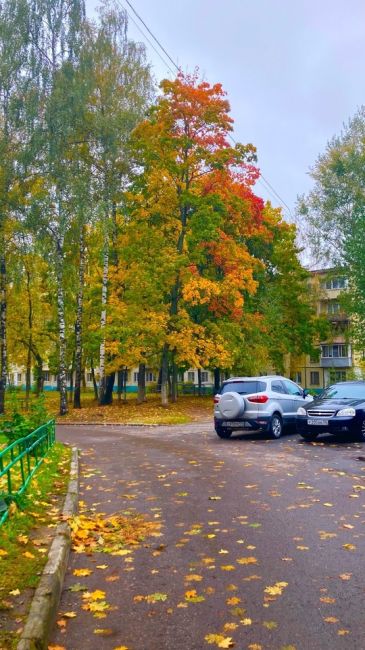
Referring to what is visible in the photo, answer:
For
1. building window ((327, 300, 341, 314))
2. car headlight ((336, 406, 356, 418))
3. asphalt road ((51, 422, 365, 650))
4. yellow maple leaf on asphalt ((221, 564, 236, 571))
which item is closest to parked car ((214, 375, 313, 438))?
car headlight ((336, 406, 356, 418))

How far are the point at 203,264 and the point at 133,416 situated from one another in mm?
10269

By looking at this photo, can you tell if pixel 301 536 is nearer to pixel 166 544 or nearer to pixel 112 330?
pixel 166 544

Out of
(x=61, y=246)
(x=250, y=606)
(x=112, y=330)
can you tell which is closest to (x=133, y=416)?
(x=112, y=330)

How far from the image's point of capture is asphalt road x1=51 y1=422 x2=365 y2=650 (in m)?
4.07

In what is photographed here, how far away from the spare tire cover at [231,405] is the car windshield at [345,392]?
7.85 feet

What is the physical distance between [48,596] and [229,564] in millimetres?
1812

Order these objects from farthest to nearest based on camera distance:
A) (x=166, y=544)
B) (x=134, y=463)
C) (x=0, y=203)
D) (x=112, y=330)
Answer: (x=112, y=330)
(x=0, y=203)
(x=134, y=463)
(x=166, y=544)

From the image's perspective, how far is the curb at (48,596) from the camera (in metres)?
3.78

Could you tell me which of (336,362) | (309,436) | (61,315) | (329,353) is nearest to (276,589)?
(309,436)

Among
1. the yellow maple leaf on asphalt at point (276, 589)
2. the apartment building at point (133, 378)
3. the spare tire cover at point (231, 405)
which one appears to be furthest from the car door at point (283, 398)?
the apartment building at point (133, 378)

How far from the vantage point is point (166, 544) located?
622cm

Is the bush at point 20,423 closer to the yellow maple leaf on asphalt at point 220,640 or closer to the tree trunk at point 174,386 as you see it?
the yellow maple leaf on asphalt at point 220,640

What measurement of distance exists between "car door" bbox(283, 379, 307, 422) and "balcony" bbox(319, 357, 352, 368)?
4544 cm

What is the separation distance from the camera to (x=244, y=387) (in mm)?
16297
